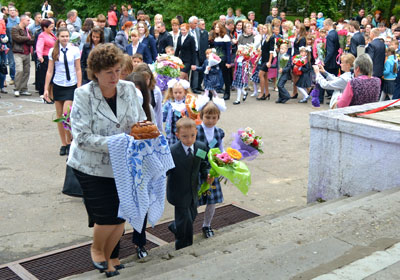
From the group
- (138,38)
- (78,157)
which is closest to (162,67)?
(138,38)

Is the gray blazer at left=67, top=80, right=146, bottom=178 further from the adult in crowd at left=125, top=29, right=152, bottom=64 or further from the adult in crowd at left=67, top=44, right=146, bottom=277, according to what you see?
the adult in crowd at left=125, top=29, right=152, bottom=64

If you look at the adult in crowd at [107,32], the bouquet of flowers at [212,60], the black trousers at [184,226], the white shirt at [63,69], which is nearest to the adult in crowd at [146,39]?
the adult in crowd at [107,32]

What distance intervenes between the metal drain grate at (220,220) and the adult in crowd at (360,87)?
2.03 metres

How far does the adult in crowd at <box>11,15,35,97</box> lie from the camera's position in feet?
44.9

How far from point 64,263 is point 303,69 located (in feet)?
32.2

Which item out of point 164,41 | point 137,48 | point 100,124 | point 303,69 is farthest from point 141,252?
point 164,41

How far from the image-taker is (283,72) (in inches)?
537

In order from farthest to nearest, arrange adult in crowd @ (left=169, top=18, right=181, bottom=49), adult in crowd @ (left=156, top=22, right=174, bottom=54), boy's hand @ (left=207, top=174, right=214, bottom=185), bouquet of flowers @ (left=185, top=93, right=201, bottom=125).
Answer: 1. adult in crowd @ (left=169, top=18, right=181, bottom=49)
2. adult in crowd @ (left=156, top=22, right=174, bottom=54)
3. bouquet of flowers @ (left=185, top=93, right=201, bottom=125)
4. boy's hand @ (left=207, top=174, right=214, bottom=185)

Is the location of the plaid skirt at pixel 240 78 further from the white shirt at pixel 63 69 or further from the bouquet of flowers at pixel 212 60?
the white shirt at pixel 63 69

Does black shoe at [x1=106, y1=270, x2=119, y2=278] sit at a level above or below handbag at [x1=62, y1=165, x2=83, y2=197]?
below

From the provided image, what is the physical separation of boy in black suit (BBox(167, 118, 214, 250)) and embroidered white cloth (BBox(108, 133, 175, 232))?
1.54 ft

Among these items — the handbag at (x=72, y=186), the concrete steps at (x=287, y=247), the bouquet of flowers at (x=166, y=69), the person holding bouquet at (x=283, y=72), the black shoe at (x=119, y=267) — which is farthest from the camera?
the person holding bouquet at (x=283, y=72)

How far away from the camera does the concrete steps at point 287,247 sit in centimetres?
360

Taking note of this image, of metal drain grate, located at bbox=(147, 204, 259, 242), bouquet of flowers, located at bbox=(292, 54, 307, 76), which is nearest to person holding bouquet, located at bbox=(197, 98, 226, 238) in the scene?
metal drain grate, located at bbox=(147, 204, 259, 242)
